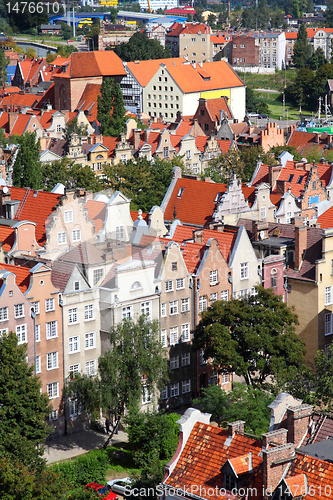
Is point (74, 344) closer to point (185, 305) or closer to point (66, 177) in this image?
point (185, 305)

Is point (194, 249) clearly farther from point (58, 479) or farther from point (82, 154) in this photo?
point (82, 154)

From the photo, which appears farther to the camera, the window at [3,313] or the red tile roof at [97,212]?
the red tile roof at [97,212]

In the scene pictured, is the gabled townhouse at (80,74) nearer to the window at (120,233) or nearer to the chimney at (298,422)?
the window at (120,233)

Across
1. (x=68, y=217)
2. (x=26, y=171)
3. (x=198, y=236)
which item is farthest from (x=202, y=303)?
(x=26, y=171)

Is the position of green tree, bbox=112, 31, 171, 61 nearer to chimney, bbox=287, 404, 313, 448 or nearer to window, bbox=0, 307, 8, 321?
window, bbox=0, 307, 8, 321

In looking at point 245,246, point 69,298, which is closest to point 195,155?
point 245,246

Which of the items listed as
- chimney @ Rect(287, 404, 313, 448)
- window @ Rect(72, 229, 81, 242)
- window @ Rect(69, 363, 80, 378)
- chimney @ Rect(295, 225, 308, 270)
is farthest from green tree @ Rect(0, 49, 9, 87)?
chimney @ Rect(287, 404, 313, 448)

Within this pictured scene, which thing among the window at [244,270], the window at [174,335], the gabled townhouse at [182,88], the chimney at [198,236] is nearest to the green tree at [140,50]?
the gabled townhouse at [182,88]
